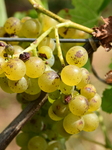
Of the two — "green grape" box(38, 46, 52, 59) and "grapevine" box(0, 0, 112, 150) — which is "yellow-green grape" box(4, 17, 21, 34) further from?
"green grape" box(38, 46, 52, 59)

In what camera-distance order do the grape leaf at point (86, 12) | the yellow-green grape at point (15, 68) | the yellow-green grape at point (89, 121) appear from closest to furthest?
the yellow-green grape at point (15, 68) → the yellow-green grape at point (89, 121) → the grape leaf at point (86, 12)

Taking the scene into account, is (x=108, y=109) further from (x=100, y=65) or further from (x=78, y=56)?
(x=100, y=65)

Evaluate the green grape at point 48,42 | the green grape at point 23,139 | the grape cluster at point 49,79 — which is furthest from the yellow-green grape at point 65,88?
the green grape at point 23,139

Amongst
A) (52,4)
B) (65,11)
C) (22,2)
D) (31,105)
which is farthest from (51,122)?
(22,2)

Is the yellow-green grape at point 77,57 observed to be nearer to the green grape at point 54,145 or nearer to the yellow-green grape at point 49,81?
the yellow-green grape at point 49,81

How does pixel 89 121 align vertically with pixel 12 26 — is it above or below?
below

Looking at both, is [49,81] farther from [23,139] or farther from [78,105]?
[23,139]

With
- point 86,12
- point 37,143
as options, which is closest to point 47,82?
point 37,143
